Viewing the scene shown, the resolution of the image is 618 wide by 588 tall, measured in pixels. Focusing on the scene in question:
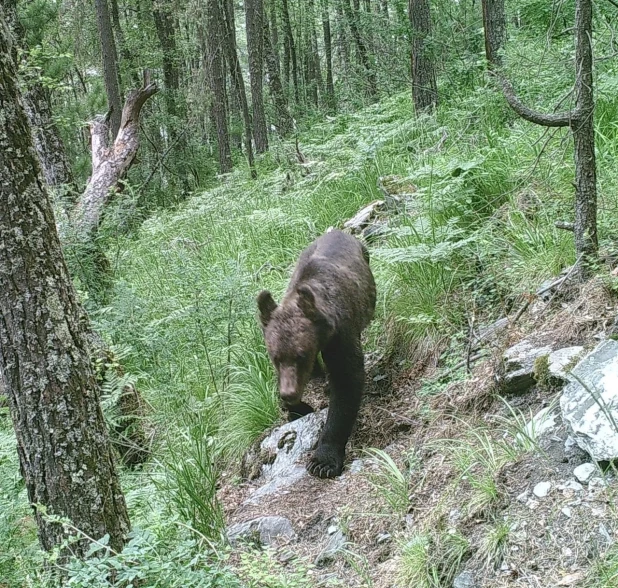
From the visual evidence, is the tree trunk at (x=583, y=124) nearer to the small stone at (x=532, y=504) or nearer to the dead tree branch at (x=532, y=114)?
the dead tree branch at (x=532, y=114)

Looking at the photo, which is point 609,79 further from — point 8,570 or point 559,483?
point 8,570

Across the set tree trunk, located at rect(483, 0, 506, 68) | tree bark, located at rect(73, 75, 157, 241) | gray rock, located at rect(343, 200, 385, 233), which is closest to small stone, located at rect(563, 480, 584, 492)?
gray rock, located at rect(343, 200, 385, 233)

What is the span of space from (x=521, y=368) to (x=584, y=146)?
155 centimetres

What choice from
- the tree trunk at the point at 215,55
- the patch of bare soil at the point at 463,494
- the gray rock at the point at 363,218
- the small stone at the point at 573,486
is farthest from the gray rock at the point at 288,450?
the tree trunk at the point at 215,55

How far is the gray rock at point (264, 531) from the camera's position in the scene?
4.24 meters

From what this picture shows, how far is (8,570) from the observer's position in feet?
12.0

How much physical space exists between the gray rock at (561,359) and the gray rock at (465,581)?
4.65 ft

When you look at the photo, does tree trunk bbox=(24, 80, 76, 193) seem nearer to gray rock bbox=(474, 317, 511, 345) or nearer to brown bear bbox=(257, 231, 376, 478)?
brown bear bbox=(257, 231, 376, 478)

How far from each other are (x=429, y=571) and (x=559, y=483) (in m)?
0.78

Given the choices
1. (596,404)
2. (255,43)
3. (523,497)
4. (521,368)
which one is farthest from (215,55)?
(523,497)

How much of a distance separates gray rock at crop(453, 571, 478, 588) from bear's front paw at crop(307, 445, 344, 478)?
1662 mm

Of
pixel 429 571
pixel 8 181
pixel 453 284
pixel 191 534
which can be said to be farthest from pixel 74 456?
pixel 453 284

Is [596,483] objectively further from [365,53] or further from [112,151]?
[365,53]

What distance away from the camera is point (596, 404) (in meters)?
Answer: 3.38
